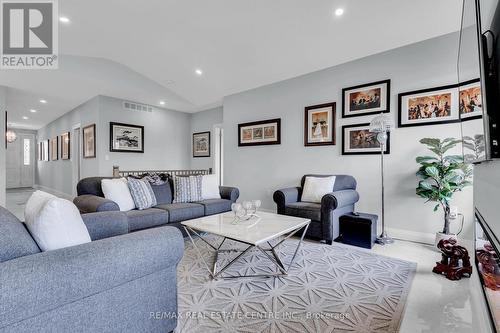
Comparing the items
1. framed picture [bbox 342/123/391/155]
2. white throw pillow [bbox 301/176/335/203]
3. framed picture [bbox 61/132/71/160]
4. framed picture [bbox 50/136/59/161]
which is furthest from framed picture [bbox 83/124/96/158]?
framed picture [bbox 342/123/391/155]

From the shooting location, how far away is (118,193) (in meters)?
2.93

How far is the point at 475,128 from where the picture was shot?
1.38m

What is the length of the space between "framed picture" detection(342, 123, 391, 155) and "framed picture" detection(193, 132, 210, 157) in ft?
13.0

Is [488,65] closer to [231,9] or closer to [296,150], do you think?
[231,9]

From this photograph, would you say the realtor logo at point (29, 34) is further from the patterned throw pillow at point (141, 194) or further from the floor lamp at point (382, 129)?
the floor lamp at point (382, 129)

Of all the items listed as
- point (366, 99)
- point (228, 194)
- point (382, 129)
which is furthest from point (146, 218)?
point (366, 99)

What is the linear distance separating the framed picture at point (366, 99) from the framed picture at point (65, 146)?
7483 mm

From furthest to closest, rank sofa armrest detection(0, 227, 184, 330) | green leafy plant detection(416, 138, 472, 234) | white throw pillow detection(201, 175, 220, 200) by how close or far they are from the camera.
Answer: white throw pillow detection(201, 175, 220, 200) < green leafy plant detection(416, 138, 472, 234) < sofa armrest detection(0, 227, 184, 330)

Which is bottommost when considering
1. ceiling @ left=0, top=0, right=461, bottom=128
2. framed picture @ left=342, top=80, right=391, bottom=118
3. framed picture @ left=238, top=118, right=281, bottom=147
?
framed picture @ left=238, top=118, right=281, bottom=147

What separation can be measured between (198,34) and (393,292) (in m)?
3.95

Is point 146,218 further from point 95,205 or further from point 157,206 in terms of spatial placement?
point 95,205

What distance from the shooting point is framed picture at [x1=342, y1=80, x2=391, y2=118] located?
11.2 feet

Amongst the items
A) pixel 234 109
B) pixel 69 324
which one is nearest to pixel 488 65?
pixel 69 324

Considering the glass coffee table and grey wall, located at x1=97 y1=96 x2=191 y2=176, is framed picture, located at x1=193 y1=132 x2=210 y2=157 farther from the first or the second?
the glass coffee table
